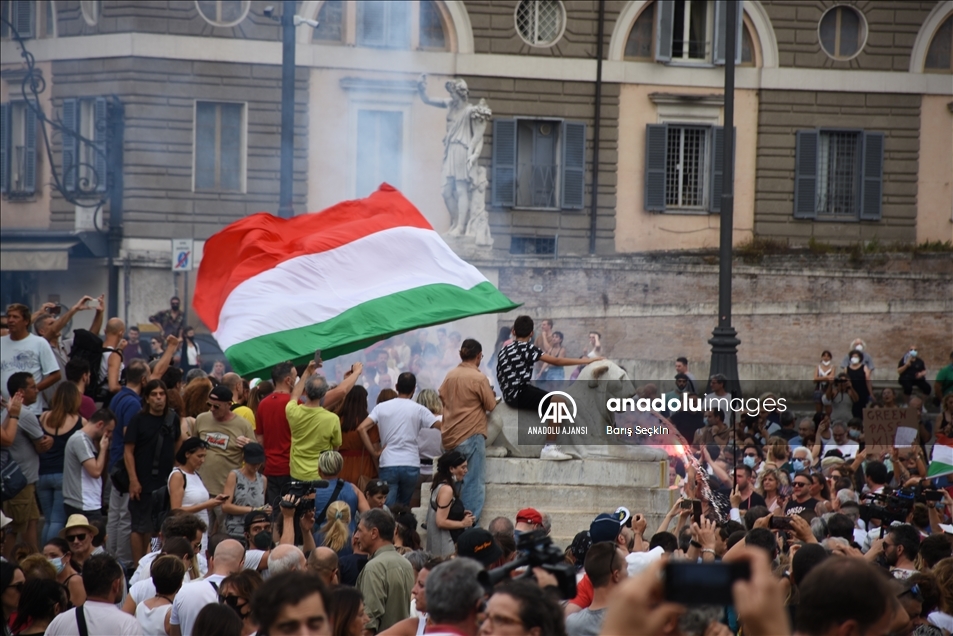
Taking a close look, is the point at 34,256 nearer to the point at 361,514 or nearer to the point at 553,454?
the point at 553,454

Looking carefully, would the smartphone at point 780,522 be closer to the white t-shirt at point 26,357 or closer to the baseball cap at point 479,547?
the baseball cap at point 479,547

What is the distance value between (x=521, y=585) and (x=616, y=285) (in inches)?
893

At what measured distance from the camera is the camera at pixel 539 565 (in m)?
3.93

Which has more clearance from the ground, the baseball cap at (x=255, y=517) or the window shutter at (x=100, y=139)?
the window shutter at (x=100, y=139)

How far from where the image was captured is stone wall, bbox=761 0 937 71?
1236 inches

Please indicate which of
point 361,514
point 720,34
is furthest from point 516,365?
point 720,34

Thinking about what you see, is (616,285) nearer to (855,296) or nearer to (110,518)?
(855,296)

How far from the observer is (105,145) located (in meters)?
29.3

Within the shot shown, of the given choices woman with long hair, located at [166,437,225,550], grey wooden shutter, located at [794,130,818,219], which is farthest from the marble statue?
woman with long hair, located at [166,437,225,550]

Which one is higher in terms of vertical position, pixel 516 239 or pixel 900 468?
pixel 516 239

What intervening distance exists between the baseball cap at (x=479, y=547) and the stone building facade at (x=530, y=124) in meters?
20.4

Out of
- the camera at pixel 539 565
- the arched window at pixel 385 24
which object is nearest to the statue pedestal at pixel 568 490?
the camera at pixel 539 565

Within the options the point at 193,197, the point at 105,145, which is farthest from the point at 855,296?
the point at 105,145

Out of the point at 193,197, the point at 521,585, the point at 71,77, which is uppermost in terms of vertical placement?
the point at 71,77
